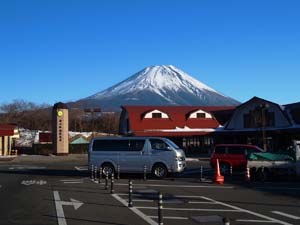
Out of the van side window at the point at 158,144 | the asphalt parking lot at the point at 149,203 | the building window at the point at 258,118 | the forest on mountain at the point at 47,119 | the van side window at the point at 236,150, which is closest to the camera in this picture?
the asphalt parking lot at the point at 149,203

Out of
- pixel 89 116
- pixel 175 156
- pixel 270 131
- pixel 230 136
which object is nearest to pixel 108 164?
pixel 175 156

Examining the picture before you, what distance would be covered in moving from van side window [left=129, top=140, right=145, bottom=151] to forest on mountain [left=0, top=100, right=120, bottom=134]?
78.6 metres

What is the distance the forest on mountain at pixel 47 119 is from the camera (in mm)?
109500

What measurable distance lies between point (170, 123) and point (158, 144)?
37778mm

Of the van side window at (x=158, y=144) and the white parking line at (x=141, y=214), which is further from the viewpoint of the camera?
the van side window at (x=158, y=144)

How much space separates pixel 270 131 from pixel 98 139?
32.3m

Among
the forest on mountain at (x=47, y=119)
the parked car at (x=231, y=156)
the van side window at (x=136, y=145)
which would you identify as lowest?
the parked car at (x=231, y=156)

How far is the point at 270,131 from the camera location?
184 feet

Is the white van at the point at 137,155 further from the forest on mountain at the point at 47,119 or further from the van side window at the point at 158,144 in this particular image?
the forest on mountain at the point at 47,119

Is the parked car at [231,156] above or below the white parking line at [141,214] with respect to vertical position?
above

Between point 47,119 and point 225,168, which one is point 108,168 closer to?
point 225,168

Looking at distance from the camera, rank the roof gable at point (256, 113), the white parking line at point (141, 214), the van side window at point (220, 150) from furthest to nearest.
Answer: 1. the roof gable at point (256, 113)
2. the van side window at point (220, 150)
3. the white parking line at point (141, 214)

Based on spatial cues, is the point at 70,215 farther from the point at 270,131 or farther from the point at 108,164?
the point at 270,131

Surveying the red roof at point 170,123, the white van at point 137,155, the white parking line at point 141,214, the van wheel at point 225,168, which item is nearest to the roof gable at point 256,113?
the red roof at point 170,123
